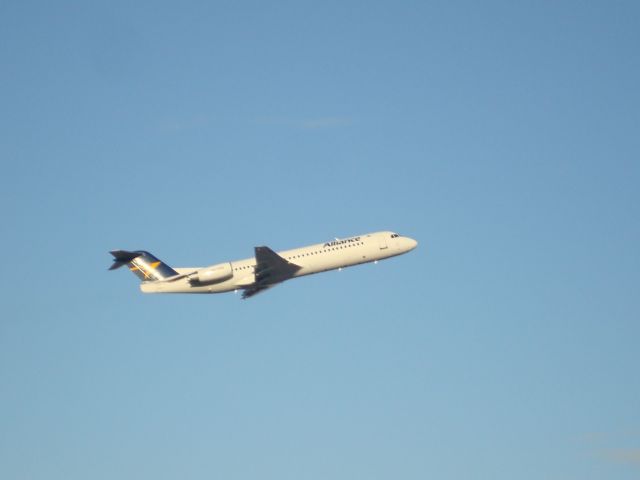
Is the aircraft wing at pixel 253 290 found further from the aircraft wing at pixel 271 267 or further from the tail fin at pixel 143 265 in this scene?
the tail fin at pixel 143 265

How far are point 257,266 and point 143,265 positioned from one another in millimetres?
14971

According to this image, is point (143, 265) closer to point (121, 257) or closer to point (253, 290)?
point (121, 257)

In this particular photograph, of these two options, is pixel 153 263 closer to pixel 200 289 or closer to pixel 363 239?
pixel 200 289

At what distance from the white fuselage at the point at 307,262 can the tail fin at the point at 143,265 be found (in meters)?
1.18

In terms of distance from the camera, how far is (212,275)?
309 feet

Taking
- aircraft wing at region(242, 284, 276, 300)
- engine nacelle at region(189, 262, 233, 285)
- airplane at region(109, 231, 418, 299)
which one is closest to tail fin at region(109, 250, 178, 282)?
airplane at region(109, 231, 418, 299)

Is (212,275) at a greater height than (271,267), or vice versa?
(212,275)

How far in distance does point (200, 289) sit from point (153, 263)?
312 inches

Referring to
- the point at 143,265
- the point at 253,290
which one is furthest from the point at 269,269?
the point at 143,265

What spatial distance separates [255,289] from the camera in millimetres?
96812

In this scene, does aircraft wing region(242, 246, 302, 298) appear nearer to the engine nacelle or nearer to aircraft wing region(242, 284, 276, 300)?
aircraft wing region(242, 284, 276, 300)

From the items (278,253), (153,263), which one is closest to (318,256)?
(278,253)

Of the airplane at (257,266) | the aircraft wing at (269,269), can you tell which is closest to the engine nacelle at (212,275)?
the airplane at (257,266)

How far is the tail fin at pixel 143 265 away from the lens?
98.2m
